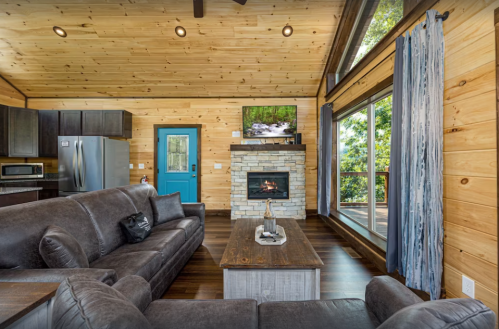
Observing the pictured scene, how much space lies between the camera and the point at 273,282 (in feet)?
5.71

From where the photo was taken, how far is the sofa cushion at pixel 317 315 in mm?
1081

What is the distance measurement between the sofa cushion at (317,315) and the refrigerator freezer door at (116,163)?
14.6ft

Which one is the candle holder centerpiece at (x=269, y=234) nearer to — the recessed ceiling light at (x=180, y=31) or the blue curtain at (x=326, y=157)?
the blue curtain at (x=326, y=157)

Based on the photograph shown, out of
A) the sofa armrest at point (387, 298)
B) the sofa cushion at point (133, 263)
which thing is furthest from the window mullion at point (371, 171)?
the sofa cushion at point (133, 263)

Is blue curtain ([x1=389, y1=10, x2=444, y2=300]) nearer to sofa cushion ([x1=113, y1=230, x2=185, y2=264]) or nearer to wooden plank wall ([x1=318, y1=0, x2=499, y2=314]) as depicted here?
wooden plank wall ([x1=318, y1=0, x2=499, y2=314])

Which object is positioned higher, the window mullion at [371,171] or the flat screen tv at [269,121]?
the flat screen tv at [269,121]

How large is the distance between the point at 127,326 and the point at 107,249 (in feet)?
5.64

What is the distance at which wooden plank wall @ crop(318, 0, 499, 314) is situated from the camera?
59.1 inches

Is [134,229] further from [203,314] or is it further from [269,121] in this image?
[269,121]

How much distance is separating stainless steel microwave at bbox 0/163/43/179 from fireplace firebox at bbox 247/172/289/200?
4.16 m

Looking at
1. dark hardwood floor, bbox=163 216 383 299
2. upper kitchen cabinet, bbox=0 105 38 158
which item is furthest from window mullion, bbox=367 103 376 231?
upper kitchen cabinet, bbox=0 105 38 158

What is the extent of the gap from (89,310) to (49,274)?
3.10 feet

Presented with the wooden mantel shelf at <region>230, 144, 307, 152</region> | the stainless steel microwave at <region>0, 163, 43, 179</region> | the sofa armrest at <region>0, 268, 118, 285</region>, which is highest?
the wooden mantel shelf at <region>230, 144, 307, 152</region>

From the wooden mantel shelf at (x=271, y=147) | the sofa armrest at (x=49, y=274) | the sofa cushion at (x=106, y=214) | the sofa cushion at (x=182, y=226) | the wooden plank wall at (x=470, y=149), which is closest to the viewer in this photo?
the sofa armrest at (x=49, y=274)
